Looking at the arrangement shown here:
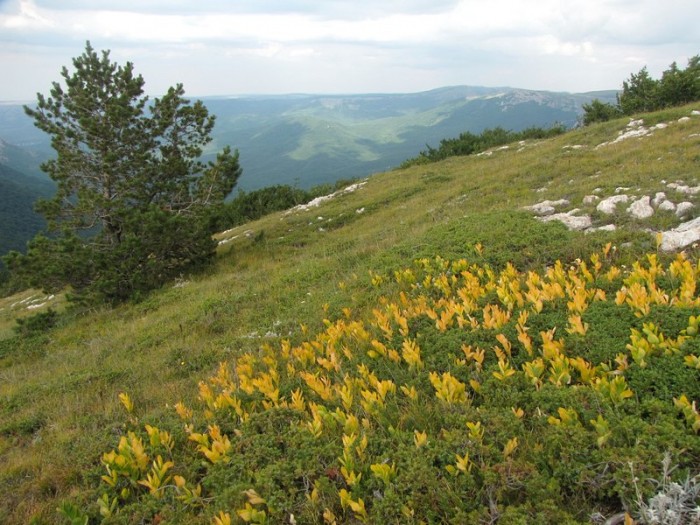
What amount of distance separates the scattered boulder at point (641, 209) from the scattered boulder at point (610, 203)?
254 millimetres

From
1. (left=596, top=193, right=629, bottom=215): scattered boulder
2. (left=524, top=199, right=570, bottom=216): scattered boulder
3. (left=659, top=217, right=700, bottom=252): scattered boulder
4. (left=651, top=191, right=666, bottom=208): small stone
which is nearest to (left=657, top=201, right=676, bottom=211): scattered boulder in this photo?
(left=651, top=191, right=666, bottom=208): small stone

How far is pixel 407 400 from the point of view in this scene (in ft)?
11.6

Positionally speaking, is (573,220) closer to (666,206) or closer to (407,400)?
(666,206)

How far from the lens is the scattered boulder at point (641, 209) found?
6.97m

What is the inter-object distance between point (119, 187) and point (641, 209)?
1370 cm

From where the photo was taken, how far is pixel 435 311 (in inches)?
194

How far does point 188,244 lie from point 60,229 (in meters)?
3.56

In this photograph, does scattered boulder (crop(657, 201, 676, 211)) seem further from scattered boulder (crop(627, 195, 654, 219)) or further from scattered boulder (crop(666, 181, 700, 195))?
scattered boulder (crop(666, 181, 700, 195))

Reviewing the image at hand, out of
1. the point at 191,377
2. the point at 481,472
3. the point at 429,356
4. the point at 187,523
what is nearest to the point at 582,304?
the point at 429,356

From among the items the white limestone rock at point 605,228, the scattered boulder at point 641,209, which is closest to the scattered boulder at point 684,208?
the scattered boulder at point 641,209

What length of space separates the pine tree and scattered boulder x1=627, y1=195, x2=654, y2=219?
11.1m

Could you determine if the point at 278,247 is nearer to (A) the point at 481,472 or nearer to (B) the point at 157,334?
(B) the point at 157,334

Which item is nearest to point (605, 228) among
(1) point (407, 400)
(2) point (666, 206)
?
(2) point (666, 206)

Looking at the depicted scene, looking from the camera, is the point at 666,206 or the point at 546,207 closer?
the point at 666,206
